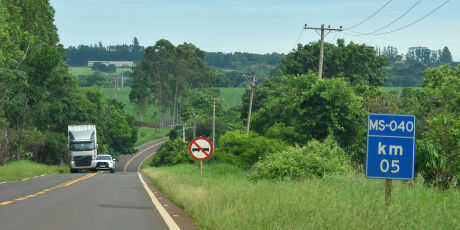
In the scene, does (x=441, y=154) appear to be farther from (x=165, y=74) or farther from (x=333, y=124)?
(x=165, y=74)

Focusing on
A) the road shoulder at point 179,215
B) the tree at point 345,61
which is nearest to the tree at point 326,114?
the road shoulder at point 179,215

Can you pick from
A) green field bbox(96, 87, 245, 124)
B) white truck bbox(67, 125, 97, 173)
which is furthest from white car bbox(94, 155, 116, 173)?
green field bbox(96, 87, 245, 124)

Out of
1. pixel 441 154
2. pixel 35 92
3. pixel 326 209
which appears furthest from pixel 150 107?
pixel 326 209

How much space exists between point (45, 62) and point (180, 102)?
246ft

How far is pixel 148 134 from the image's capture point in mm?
139500

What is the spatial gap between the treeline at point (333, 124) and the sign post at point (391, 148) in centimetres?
546

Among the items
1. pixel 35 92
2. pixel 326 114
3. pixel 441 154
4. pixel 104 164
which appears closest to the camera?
pixel 441 154

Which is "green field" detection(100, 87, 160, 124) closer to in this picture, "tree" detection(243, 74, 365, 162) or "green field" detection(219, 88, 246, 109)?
"green field" detection(219, 88, 246, 109)

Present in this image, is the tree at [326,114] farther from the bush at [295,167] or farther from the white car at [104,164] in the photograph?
the white car at [104,164]

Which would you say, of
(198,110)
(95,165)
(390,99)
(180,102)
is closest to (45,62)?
(95,165)

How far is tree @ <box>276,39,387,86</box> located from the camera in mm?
64375

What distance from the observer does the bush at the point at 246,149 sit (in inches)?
1251

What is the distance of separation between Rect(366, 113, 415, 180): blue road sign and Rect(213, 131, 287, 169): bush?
2182 cm

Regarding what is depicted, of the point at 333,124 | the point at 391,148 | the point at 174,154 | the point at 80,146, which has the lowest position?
the point at 174,154
